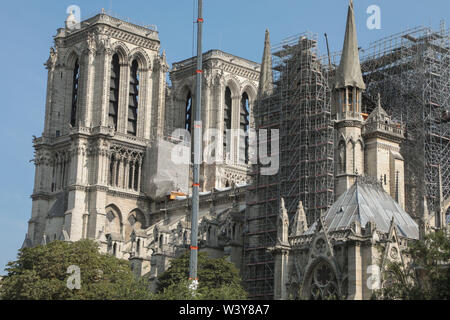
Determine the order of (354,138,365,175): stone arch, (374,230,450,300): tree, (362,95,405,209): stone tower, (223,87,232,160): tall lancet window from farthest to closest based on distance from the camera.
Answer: (223,87,232,160): tall lancet window, (362,95,405,209): stone tower, (354,138,365,175): stone arch, (374,230,450,300): tree

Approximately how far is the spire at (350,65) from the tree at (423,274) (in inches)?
864

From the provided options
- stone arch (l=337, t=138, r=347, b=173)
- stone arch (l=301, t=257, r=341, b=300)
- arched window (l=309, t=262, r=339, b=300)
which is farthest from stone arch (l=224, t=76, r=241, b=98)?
arched window (l=309, t=262, r=339, b=300)

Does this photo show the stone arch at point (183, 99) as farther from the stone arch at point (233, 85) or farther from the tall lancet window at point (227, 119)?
the stone arch at point (233, 85)

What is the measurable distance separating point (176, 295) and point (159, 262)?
3178cm

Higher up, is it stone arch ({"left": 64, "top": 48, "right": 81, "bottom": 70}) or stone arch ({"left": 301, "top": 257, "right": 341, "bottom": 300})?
stone arch ({"left": 64, "top": 48, "right": 81, "bottom": 70})

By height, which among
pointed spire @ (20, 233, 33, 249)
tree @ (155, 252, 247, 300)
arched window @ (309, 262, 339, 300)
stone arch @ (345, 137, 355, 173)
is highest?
stone arch @ (345, 137, 355, 173)

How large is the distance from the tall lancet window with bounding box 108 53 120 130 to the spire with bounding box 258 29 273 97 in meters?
26.9

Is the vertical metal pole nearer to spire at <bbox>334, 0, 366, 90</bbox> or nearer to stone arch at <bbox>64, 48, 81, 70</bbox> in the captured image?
spire at <bbox>334, 0, 366, 90</bbox>

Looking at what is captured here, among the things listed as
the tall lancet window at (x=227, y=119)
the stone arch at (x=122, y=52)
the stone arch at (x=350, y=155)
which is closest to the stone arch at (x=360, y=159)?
the stone arch at (x=350, y=155)

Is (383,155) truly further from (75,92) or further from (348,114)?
(75,92)

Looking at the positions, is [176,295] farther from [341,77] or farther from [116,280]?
[341,77]

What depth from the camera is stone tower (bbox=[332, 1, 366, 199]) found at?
66688mm

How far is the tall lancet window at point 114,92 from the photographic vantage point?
102812 millimetres

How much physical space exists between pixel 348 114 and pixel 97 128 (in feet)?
122
